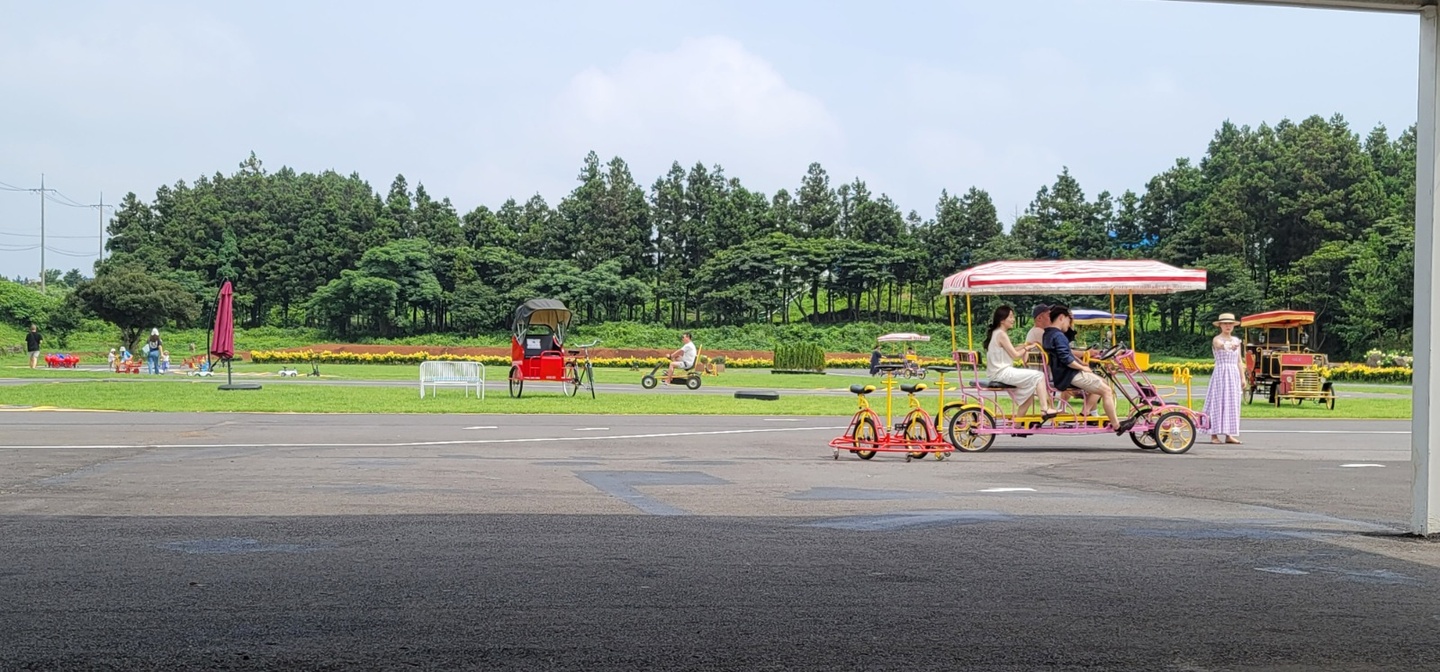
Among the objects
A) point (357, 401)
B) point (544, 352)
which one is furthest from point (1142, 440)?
point (544, 352)

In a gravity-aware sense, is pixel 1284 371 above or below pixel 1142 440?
above

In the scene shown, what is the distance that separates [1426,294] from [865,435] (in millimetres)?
7596

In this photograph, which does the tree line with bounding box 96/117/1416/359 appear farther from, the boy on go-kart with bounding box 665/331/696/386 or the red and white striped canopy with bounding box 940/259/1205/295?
the red and white striped canopy with bounding box 940/259/1205/295

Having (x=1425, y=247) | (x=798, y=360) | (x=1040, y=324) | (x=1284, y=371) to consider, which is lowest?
(x=798, y=360)

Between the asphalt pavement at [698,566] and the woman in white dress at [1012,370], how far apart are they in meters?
2.73

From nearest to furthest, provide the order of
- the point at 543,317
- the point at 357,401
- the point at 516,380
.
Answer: the point at 357,401 → the point at 516,380 → the point at 543,317

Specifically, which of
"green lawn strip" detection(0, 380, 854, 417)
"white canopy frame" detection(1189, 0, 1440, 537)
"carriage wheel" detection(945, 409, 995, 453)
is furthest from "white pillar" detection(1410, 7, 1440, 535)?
"green lawn strip" detection(0, 380, 854, 417)

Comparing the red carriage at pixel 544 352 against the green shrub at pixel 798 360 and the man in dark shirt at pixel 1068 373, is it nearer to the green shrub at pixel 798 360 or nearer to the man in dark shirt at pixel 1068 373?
the man in dark shirt at pixel 1068 373

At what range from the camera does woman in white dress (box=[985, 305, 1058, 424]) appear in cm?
1620

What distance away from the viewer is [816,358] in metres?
55.7

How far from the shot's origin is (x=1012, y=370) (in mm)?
16234

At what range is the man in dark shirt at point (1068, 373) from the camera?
643 inches

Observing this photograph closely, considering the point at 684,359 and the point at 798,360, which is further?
the point at 798,360

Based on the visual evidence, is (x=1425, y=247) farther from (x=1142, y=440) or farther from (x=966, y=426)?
(x=1142, y=440)
